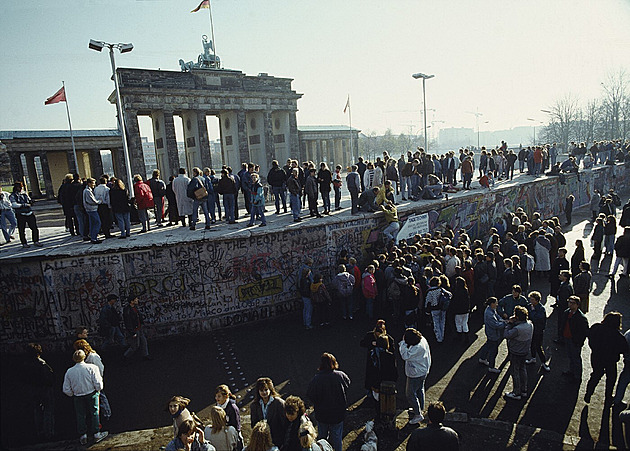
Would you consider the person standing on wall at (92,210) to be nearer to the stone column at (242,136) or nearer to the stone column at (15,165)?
the stone column at (15,165)

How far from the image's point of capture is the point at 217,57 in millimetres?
42938

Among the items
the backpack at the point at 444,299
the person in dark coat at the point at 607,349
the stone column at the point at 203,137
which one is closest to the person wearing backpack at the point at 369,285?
the backpack at the point at 444,299

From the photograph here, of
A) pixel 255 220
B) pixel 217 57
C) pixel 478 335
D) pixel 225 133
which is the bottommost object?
pixel 478 335

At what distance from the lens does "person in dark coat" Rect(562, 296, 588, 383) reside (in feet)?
25.3

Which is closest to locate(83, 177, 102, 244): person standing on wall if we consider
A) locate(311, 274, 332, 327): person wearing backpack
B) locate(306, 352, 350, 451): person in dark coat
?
locate(311, 274, 332, 327): person wearing backpack

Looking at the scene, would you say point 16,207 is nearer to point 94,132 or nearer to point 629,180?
point 94,132

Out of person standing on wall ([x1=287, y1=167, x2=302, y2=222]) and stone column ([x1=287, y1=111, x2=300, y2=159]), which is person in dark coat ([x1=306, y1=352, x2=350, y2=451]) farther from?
stone column ([x1=287, y1=111, x2=300, y2=159])

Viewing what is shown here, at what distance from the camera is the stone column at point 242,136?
43.7 m

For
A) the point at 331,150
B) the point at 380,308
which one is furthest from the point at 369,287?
the point at 331,150

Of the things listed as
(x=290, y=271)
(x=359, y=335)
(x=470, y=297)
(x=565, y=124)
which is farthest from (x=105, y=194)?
(x=565, y=124)

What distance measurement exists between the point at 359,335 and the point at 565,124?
64041 millimetres

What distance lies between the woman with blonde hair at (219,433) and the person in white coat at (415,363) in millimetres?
3198

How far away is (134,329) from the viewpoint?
9859 millimetres

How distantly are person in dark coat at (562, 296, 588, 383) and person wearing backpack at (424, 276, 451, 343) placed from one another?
8.30ft
